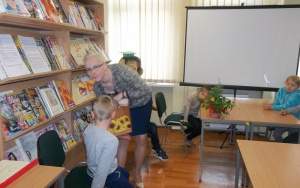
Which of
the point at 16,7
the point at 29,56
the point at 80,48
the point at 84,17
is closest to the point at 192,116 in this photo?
the point at 80,48

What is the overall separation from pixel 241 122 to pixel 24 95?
6.85 ft

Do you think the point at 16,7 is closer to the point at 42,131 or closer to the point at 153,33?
the point at 42,131

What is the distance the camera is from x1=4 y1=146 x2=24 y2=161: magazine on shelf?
72.0 inches

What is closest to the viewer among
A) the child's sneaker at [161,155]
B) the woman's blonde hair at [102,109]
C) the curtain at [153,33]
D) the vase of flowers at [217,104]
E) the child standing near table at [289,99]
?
the woman's blonde hair at [102,109]

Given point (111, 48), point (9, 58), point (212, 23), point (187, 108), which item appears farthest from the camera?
point (111, 48)

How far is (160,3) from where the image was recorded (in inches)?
159

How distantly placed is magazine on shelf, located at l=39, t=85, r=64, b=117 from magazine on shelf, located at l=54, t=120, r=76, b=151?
24cm

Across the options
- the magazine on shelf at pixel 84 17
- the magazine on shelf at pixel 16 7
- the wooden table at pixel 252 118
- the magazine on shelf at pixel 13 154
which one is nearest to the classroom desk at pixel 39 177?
the magazine on shelf at pixel 13 154

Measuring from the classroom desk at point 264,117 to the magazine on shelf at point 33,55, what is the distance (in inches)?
82.6

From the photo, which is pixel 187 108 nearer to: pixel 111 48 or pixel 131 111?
pixel 131 111

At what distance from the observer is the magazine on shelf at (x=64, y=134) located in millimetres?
2420

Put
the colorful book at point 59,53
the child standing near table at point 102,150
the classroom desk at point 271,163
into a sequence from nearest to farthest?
1. the classroom desk at point 271,163
2. the child standing near table at point 102,150
3. the colorful book at point 59,53

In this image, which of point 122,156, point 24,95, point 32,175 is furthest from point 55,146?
point 122,156

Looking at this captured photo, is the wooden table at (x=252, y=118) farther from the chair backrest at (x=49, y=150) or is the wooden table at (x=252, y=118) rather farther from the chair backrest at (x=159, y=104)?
the chair backrest at (x=49, y=150)
